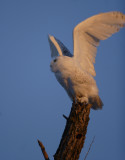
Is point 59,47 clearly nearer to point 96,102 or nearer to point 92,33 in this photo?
point 92,33

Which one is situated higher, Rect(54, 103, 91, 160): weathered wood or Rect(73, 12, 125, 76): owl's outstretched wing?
Rect(73, 12, 125, 76): owl's outstretched wing

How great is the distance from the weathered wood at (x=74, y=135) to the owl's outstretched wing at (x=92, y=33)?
0.58m

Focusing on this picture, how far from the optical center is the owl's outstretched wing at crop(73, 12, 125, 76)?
79.0 inches

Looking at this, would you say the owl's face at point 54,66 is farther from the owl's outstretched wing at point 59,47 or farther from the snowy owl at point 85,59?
the owl's outstretched wing at point 59,47

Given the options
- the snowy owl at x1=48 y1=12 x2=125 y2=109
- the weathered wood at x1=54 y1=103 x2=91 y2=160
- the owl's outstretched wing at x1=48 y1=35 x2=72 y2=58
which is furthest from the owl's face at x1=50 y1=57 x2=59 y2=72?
the weathered wood at x1=54 y1=103 x2=91 y2=160

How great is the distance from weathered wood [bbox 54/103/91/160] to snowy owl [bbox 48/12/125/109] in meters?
0.25

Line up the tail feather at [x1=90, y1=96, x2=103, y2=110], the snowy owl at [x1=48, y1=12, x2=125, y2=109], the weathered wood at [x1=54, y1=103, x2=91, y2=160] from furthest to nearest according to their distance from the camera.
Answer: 1. the tail feather at [x1=90, y1=96, x2=103, y2=110]
2. the snowy owl at [x1=48, y1=12, x2=125, y2=109]
3. the weathered wood at [x1=54, y1=103, x2=91, y2=160]

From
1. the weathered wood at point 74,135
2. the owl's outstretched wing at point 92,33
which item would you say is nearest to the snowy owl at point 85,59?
the owl's outstretched wing at point 92,33

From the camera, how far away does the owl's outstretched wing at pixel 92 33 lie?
2.01m

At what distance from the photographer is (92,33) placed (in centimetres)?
212

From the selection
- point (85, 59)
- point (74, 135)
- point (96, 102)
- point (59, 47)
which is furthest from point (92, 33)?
point (74, 135)

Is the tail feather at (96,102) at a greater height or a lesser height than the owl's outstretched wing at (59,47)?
lesser

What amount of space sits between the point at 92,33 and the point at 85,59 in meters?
0.26

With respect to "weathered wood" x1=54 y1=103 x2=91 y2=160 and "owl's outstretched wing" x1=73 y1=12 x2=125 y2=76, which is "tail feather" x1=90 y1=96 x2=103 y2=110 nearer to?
"owl's outstretched wing" x1=73 y1=12 x2=125 y2=76
